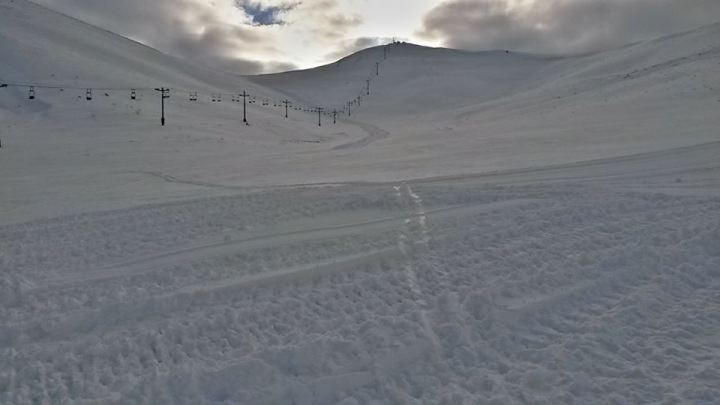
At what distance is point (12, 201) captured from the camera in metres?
12.4

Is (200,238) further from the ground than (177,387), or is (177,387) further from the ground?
(200,238)

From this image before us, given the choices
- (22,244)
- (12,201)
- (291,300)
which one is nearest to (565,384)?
(291,300)

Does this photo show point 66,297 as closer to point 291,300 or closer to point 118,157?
point 291,300

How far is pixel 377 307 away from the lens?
6246 millimetres

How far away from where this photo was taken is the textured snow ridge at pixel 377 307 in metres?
4.92

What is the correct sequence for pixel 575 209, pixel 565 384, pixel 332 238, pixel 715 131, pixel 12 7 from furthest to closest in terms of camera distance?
pixel 12 7 < pixel 715 131 < pixel 575 209 < pixel 332 238 < pixel 565 384

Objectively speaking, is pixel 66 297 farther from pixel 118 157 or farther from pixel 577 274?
pixel 118 157

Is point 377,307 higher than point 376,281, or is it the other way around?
point 376,281

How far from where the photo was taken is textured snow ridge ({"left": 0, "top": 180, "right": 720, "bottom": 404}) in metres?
4.92

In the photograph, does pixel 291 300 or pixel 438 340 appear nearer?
pixel 438 340

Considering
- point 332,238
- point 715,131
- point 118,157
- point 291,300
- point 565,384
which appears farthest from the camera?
point 118,157

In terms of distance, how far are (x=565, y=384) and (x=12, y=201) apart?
13.4 metres

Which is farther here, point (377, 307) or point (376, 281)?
point (376, 281)

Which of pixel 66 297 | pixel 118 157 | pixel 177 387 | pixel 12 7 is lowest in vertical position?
pixel 177 387
